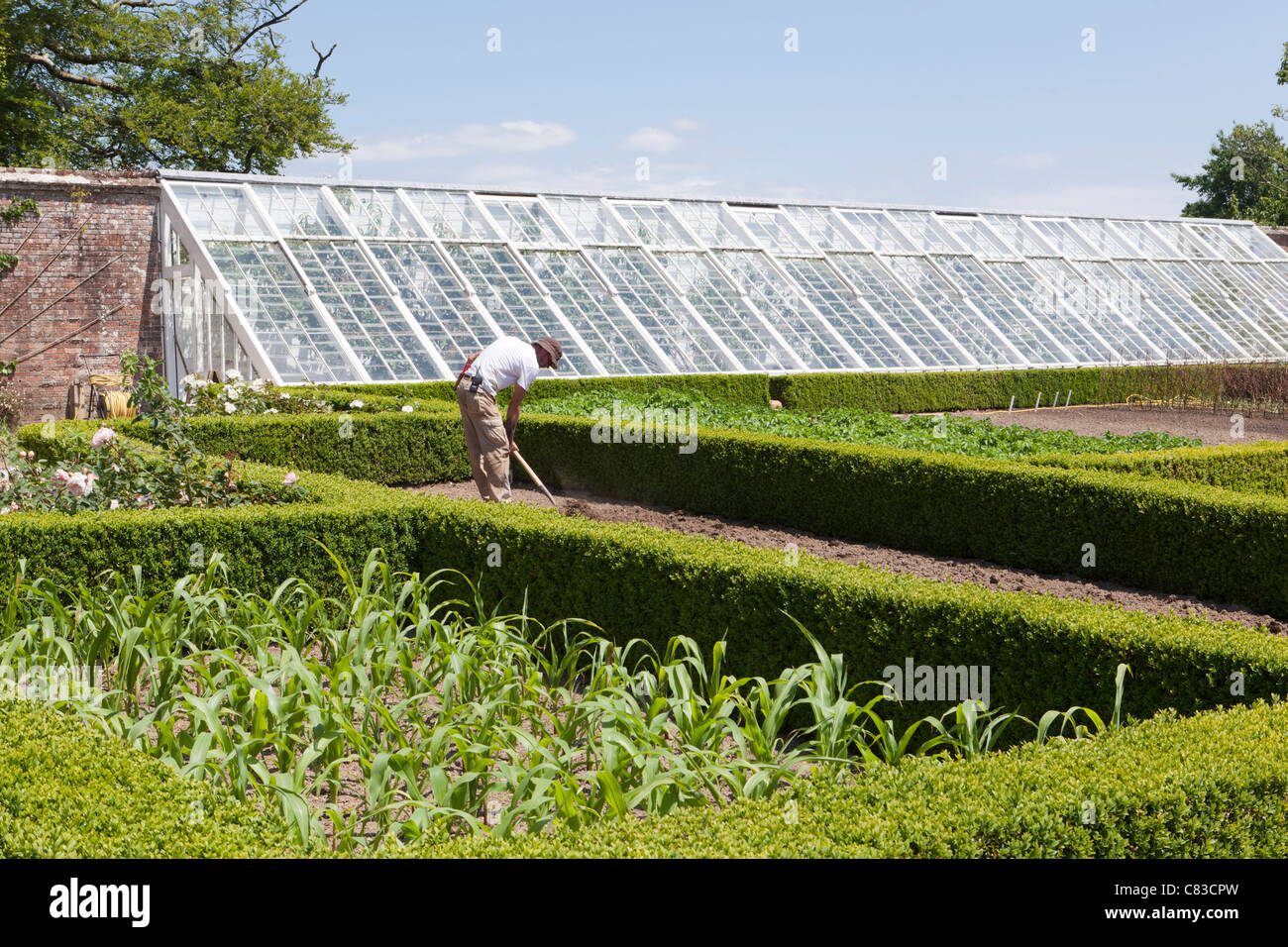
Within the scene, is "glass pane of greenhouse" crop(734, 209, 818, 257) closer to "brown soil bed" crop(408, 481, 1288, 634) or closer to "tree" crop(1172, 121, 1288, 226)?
"brown soil bed" crop(408, 481, 1288, 634)

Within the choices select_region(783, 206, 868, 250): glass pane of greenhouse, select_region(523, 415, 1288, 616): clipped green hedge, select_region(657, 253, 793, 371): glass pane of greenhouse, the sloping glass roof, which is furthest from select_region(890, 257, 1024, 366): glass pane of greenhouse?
select_region(523, 415, 1288, 616): clipped green hedge

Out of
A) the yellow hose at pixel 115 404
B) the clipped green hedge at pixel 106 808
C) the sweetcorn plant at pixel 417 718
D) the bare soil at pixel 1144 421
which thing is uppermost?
the yellow hose at pixel 115 404

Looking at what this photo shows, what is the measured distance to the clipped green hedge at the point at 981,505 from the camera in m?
8.26

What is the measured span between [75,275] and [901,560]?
53.8 feet

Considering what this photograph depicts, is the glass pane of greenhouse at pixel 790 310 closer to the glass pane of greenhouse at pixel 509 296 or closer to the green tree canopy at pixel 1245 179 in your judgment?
the glass pane of greenhouse at pixel 509 296

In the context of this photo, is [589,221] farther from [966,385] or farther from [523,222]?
[966,385]

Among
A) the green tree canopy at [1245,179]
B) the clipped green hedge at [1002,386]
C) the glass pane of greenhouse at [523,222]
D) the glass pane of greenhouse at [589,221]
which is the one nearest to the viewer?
the clipped green hedge at [1002,386]

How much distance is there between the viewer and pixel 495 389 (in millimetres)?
10219

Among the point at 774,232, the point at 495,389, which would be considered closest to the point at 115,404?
the point at 495,389

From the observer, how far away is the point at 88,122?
29.2 metres

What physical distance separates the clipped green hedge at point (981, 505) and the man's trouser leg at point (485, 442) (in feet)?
7.08

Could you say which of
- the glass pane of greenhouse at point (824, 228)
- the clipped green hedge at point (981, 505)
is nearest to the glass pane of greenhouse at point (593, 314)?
the clipped green hedge at point (981, 505)
